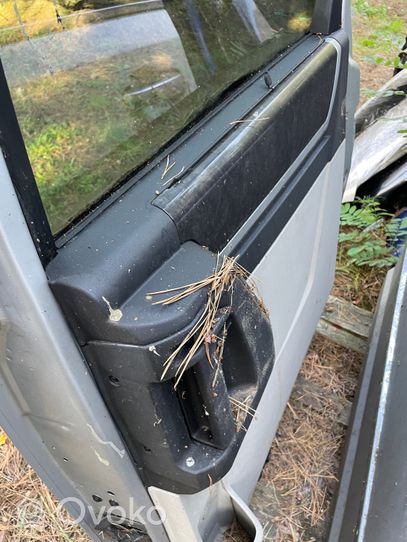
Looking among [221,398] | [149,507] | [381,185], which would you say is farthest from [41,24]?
[381,185]

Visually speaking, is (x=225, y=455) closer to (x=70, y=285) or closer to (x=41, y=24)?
(x=70, y=285)

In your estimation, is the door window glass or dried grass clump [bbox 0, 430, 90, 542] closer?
the door window glass

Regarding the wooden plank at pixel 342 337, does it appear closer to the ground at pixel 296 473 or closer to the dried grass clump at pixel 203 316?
the ground at pixel 296 473

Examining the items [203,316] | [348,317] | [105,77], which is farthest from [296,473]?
[105,77]

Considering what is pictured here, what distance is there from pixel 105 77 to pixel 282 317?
3.16 ft

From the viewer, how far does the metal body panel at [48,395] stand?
77 cm

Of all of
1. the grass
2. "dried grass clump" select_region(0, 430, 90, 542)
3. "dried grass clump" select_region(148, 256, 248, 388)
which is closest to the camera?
"dried grass clump" select_region(148, 256, 248, 388)

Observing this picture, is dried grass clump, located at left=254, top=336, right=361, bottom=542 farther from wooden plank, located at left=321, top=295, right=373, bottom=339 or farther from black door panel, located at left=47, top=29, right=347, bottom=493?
black door panel, located at left=47, top=29, right=347, bottom=493

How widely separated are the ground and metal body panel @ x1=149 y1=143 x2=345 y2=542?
0.23 m

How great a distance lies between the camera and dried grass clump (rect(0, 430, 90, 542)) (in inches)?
76.8

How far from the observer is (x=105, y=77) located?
41.5 inches

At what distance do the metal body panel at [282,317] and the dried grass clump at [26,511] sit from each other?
78 cm

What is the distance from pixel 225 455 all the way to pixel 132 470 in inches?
8.4

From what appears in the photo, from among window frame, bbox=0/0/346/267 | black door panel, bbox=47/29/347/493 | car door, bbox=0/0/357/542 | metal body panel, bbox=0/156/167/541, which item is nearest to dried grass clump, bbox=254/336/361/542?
car door, bbox=0/0/357/542
